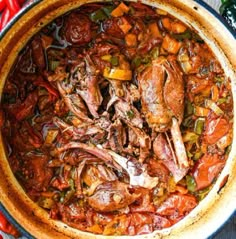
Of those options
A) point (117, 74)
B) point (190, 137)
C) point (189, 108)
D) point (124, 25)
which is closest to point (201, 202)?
point (190, 137)

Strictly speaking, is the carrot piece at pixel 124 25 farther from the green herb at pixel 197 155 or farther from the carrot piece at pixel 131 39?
the green herb at pixel 197 155

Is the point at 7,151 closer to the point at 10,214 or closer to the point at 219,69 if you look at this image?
the point at 10,214

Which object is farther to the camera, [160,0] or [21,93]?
[21,93]

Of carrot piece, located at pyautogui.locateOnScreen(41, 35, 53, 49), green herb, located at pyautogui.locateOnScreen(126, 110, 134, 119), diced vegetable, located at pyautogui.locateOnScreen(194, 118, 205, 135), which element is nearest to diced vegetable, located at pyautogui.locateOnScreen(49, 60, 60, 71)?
carrot piece, located at pyautogui.locateOnScreen(41, 35, 53, 49)

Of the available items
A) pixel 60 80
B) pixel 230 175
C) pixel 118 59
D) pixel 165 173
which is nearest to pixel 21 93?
pixel 60 80

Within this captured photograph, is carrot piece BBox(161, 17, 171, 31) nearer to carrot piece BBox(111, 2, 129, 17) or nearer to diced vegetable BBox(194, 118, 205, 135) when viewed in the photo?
carrot piece BBox(111, 2, 129, 17)

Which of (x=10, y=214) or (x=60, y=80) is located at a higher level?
(x=60, y=80)
